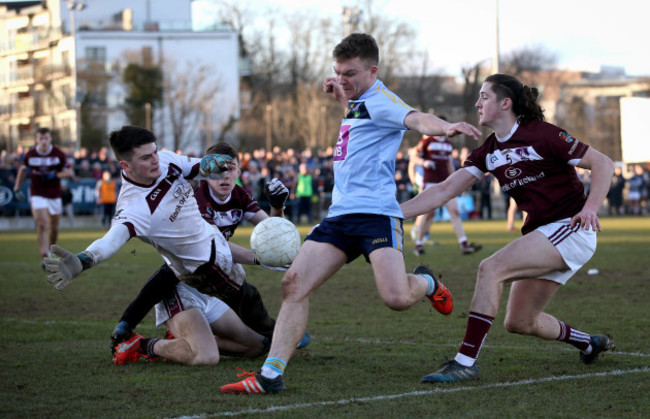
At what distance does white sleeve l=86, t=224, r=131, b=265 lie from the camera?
18.2 feet

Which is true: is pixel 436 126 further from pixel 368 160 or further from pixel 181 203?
pixel 181 203

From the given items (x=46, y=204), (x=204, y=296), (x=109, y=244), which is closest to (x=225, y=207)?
(x=204, y=296)

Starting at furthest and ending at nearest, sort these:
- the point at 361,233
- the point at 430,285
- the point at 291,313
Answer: the point at 430,285 < the point at 361,233 < the point at 291,313

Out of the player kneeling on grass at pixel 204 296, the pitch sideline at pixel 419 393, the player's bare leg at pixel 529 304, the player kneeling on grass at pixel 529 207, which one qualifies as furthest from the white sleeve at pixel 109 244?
the player's bare leg at pixel 529 304

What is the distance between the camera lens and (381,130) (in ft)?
19.1

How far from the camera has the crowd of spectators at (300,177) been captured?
30.2 m

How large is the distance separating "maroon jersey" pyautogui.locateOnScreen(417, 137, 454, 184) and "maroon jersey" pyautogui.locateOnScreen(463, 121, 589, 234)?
10.1m

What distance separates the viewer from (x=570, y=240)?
6.07 metres

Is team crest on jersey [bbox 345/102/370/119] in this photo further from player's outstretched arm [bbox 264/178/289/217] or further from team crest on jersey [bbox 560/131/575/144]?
team crest on jersey [bbox 560/131/575/144]

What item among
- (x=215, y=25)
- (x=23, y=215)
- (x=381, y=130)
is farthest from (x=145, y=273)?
(x=215, y=25)

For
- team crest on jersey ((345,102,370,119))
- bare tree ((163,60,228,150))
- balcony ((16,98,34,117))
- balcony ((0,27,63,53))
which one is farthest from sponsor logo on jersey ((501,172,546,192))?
balcony ((0,27,63,53))

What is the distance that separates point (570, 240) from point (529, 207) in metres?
0.36

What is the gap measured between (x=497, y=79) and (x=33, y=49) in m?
81.6

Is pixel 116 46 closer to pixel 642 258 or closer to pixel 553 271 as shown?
pixel 642 258
